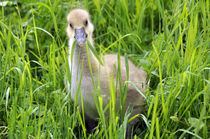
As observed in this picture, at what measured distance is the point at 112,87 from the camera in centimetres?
223

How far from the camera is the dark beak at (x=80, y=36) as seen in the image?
2655 mm

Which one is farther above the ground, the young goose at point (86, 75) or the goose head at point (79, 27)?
the goose head at point (79, 27)

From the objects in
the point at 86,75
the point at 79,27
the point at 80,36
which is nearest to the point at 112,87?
the point at 86,75

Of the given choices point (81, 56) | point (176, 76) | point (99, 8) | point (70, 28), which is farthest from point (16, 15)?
point (176, 76)

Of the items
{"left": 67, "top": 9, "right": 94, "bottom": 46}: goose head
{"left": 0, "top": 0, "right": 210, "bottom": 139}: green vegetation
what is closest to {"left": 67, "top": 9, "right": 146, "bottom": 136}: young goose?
{"left": 67, "top": 9, "right": 94, "bottom": 46}: goose head

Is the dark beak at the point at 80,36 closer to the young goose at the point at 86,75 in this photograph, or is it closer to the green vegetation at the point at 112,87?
the young goose at the point at 86,75

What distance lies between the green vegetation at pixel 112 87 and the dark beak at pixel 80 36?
0.21 metres

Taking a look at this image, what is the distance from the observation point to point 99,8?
395cm

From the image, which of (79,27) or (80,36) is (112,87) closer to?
(80,36)

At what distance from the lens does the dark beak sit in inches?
105

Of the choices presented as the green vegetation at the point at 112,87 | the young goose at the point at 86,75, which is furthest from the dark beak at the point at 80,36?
the green vegetation at the point at 112,87

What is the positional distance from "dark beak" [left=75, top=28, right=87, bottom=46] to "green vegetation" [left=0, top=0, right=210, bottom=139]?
0.21 m

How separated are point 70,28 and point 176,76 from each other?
38.6 inches

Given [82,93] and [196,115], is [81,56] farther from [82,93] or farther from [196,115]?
[196,115]
